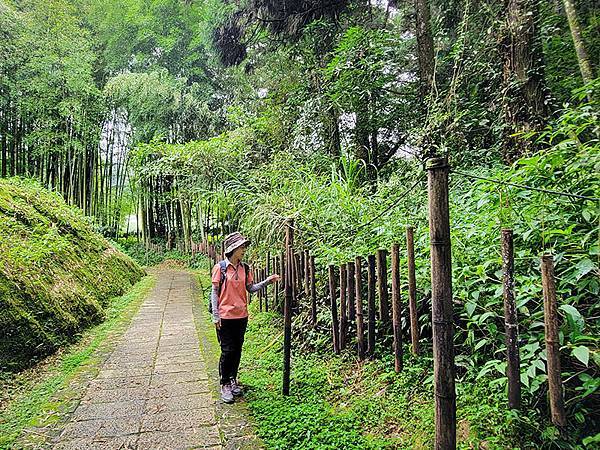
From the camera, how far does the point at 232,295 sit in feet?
10.3

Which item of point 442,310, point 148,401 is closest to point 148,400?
point 148,401

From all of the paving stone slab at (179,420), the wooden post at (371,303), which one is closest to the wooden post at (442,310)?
the wooden post at (371,303)

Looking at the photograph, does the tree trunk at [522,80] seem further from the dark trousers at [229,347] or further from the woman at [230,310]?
the dark trousers at [229,347]

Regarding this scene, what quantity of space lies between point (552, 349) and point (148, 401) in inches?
103

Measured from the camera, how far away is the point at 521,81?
365 centimetres

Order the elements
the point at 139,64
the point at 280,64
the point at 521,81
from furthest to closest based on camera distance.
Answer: the point at 139,64, the point at 280,64, the point at 521,81

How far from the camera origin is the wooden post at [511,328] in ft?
5.76

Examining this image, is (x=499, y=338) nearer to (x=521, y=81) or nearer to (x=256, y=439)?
(x=256, y=439)

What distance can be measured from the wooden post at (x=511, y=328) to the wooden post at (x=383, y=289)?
90cm

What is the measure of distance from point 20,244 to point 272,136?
4.67 m

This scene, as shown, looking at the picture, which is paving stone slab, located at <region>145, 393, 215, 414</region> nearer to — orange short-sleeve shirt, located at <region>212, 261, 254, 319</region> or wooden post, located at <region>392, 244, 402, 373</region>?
orange short-sleeve shirt, located at <region>212, 261, 254, 319</region>

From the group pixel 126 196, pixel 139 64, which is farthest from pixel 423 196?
pixel 126 196

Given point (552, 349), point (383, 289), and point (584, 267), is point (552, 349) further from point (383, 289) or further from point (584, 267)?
point (383, 289)

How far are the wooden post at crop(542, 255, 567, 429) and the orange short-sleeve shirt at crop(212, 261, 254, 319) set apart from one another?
209 cm
